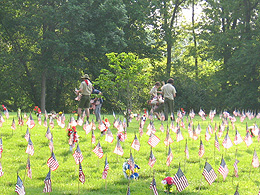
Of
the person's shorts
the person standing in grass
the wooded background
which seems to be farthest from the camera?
the wooded background

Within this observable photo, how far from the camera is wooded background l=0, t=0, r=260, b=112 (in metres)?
28.0

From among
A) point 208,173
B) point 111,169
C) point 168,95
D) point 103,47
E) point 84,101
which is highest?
point 103,47

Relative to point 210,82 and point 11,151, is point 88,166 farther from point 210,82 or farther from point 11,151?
point 210,82

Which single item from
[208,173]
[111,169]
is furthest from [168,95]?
[208,173]

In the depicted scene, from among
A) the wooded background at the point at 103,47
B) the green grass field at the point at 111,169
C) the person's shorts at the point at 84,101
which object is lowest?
the green grass field at the point at 111,169

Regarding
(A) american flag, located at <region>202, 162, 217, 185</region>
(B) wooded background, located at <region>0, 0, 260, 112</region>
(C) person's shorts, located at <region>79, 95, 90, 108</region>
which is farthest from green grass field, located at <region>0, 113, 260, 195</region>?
(B) wooded background, located at <region>0, 0, 260, 112</region>

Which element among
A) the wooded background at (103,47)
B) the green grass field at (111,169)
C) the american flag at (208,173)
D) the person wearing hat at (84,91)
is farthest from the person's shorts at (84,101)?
the wooded background at (103,47)

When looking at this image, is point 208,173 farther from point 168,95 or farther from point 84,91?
point 168,95

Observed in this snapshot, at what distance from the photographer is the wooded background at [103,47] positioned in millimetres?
27953

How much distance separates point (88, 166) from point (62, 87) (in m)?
26.0

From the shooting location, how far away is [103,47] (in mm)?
27750

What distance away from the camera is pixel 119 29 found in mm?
28594

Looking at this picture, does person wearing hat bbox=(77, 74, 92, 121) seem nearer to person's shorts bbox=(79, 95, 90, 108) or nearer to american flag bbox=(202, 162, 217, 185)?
person's shorts bbox=(79, 95, 90, 108)

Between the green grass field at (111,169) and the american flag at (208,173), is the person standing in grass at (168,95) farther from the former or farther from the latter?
the american flag at (208,173)
